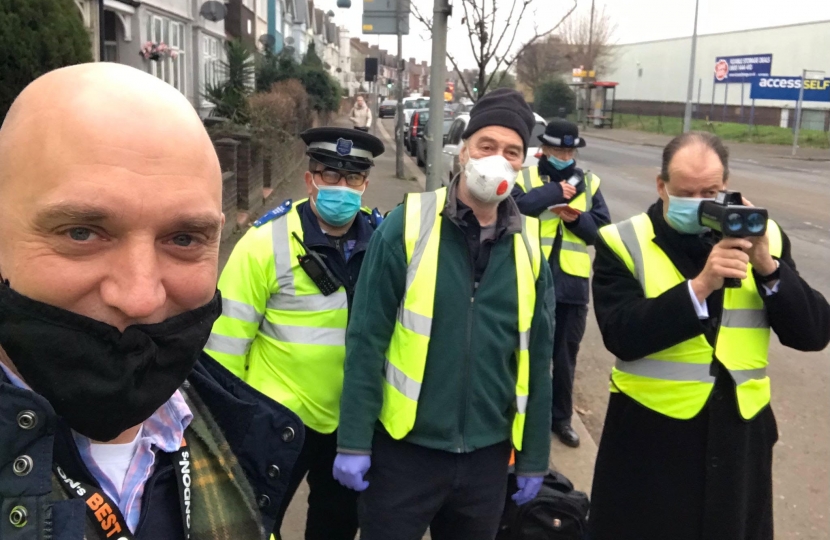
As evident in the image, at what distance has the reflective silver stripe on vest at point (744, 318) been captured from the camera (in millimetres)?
2520

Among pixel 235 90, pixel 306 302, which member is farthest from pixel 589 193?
pixel 235 90

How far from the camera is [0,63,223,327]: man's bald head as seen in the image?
3.59 feet

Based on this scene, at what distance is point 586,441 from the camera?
472 centimetres

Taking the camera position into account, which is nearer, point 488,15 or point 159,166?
point 159,166

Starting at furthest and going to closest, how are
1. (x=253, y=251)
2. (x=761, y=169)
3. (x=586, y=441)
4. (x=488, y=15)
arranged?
(x=761, y=169) → (x=488, y=15) → (x=586, y=441) → (x=253, y=251)

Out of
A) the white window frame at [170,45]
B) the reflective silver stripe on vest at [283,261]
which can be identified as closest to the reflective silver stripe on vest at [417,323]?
the reflective silver stripe on vest at [283,261]

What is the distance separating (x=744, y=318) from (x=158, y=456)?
1983 mm

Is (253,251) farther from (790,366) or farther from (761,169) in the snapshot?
(761,169)

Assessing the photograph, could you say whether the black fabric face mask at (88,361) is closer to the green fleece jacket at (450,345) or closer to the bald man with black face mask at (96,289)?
the bald man with black face mask at (96,289)

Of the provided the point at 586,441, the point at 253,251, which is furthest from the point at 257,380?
the point at 586,441

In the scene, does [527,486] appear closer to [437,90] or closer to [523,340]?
[523,340]

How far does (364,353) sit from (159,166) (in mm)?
1418

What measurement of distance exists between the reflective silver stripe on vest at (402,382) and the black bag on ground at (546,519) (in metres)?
0.92

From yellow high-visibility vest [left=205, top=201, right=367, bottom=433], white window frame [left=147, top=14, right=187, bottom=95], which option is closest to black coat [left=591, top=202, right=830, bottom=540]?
yellow high-visibility vest [left=205, top=201, right=367, bottom=433]
